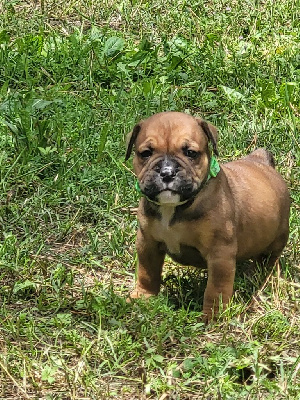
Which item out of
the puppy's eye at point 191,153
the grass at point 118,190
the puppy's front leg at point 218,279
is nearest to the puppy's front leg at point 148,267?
the grass at point 118,190

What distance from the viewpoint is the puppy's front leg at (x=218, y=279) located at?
5.42 metres

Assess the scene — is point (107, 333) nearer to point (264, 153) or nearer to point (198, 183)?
point (198, 183)

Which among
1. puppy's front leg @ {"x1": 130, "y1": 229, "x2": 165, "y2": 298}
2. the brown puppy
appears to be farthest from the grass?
the brown puppy

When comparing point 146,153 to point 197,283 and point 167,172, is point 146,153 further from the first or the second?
point 197,283

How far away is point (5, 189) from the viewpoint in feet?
22.5

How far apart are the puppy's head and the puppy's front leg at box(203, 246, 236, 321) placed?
450 millimetres

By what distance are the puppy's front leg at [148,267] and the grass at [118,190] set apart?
0.39ft

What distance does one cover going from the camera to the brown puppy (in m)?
5.18

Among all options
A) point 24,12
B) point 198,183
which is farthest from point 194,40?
point 198,183

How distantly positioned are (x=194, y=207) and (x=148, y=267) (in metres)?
0.62

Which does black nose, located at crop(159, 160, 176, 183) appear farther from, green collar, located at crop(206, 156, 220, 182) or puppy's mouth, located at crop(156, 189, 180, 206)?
green collar, located at crop(206, 156, 220, 182)

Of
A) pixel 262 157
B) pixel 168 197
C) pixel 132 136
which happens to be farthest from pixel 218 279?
pixel 262 157

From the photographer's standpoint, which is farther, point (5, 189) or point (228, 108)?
point (228, 108)

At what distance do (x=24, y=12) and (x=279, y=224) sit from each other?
15.8ft
